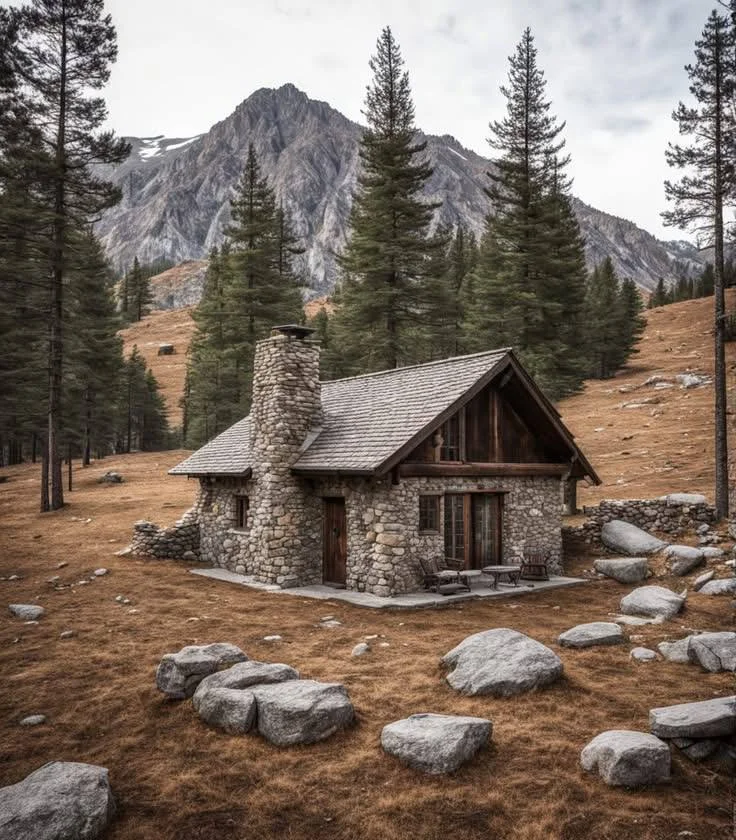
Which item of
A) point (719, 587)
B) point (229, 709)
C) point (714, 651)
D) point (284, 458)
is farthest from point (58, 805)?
point (719, 587)

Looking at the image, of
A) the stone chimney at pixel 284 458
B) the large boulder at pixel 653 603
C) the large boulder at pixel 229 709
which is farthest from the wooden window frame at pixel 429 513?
the large boulder at pixel 229 709

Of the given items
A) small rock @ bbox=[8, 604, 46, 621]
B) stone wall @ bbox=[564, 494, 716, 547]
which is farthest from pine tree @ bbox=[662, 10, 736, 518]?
small rock @ bbox=[8, 604, 46, 621]

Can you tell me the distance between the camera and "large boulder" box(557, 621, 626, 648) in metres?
10.7

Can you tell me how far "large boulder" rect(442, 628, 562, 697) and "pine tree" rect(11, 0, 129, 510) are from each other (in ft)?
79.0

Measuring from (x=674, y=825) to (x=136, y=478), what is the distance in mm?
37292

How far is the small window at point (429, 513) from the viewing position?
1561 centimetres

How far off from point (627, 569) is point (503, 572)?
136 inches

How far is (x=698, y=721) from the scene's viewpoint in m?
6.46

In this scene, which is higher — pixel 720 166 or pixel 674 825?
pixel 720 166

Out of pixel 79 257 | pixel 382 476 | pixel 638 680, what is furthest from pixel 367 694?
pixel 79 257

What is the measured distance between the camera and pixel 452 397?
51.6 feet

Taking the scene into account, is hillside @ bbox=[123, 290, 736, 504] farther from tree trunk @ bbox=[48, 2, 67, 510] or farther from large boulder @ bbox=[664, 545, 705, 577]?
tree trunk @ bbox=[48, 2, 67, 510]

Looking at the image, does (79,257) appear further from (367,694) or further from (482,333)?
(367,694)

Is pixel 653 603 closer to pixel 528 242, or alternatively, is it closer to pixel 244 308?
pixel 528 242
